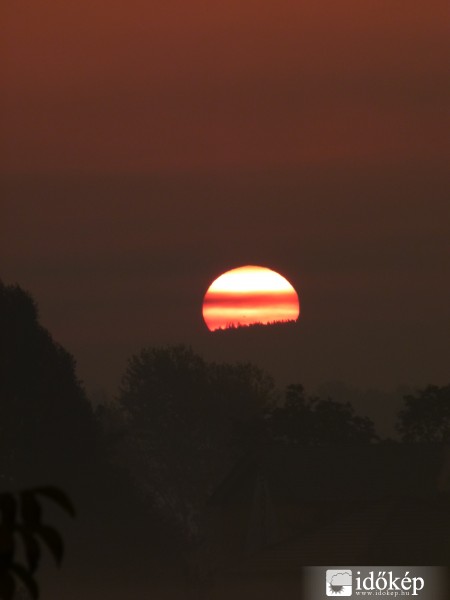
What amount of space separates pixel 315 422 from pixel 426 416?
1.87m

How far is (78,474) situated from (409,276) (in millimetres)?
7146

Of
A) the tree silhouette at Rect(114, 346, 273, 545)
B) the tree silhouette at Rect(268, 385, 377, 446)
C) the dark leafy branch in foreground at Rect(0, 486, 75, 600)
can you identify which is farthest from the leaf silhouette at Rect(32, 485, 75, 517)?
the tree silhouette at Rect(114, 346, 273, 545)

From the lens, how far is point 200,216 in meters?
25.2

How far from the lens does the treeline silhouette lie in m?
19.8

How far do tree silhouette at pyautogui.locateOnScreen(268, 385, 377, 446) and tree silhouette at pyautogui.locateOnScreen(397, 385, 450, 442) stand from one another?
66 centimetres

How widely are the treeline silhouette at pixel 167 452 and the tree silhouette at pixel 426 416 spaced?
0.02 meters

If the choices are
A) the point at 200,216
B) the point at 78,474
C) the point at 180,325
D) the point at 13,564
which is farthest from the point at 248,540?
the point at 13,564

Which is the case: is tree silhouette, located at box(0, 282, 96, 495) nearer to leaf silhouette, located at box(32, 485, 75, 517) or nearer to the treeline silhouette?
the treeline silhouette

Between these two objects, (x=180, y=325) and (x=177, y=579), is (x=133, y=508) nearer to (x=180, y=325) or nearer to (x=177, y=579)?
(x=177, y=579)

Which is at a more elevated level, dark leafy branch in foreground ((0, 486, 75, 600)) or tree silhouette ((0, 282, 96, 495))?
tree silhouette ((0, 282, 96, 495))

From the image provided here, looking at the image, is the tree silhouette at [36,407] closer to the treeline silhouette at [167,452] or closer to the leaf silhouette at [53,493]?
the treeline silhouette at [167,452]

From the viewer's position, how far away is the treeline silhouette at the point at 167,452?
19.8 metres

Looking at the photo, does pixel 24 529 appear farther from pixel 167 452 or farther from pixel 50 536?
pixel 167 452

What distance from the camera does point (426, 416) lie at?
20047mm
